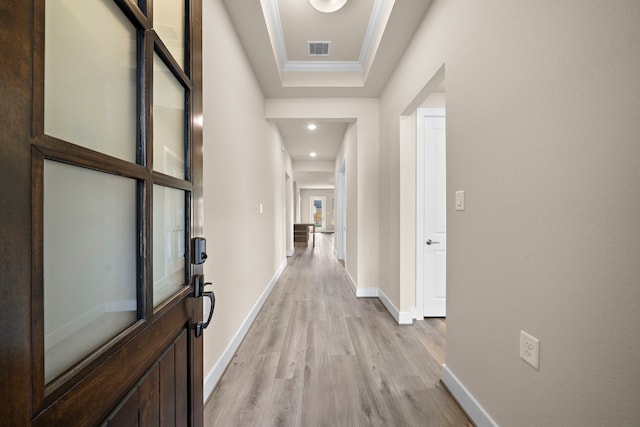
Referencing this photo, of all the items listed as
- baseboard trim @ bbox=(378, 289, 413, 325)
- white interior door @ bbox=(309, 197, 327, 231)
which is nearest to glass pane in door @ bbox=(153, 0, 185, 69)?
baseboard trim @ bbox=(378, 289, 413, 325)

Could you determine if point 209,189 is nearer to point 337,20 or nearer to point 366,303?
point 337,20

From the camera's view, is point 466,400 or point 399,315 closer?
point 466,400

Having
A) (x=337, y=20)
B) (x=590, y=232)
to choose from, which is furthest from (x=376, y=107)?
(x=590, y=232)

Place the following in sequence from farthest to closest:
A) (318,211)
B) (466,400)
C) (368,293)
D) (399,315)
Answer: (318,211), (368,293), (399,315), (466,400)

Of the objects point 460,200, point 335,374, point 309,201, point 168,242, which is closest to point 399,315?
point 335,374

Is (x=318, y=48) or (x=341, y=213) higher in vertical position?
(x=318, y=48)

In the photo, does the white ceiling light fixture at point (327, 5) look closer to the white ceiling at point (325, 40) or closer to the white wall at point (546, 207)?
the white ceiling at point (325, 40)

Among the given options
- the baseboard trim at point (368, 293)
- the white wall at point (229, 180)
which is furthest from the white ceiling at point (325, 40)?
the baseboard trim at point (368, 293)

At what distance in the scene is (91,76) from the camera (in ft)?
1.75

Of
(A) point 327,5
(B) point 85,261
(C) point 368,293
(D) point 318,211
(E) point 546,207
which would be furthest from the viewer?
(D) point 318,211

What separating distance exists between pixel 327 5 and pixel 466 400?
116 inches

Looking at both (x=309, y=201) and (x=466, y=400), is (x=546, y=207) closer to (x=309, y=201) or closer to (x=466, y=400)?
(x=466, y=400)

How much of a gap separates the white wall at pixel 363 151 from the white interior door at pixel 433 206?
0.76 meters

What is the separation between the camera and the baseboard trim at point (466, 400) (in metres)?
1.35
